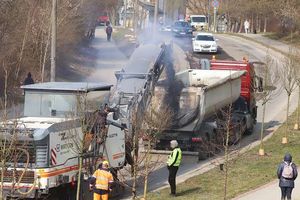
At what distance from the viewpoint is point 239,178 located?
2156 centimetres

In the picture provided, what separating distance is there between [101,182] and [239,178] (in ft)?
20.0

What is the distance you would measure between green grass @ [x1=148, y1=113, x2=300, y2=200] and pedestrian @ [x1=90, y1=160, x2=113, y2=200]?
259 centimetres

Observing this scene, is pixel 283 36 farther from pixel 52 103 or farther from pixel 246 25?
pixel 52 103

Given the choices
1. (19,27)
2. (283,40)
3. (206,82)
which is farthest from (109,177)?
(283,40)

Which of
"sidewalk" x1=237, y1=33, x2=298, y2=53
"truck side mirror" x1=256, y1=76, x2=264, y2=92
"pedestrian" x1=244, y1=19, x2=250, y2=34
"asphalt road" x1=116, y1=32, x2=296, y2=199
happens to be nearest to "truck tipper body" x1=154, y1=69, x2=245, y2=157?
"asphalt road" x1=116, y1=32, x2=296, y2=199

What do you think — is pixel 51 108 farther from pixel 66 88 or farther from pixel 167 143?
pixel 167 143

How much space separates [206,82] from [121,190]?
923cm

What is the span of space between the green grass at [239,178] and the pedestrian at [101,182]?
259 centimetres

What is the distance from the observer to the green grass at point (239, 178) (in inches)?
774

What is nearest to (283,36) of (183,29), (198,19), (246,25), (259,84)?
(246,25)

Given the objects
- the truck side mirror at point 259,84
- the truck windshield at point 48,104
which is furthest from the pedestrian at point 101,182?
the truck side mirror at point 259,84

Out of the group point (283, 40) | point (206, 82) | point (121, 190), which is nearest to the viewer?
point (121, 190)

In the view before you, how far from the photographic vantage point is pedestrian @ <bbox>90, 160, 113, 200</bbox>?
55.2ft

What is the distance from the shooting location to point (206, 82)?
28328 mm
